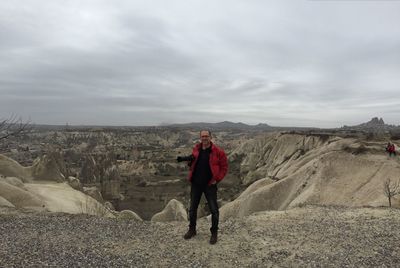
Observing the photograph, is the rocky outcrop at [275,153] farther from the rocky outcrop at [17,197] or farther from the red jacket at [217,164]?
the red jacket at [217,164]

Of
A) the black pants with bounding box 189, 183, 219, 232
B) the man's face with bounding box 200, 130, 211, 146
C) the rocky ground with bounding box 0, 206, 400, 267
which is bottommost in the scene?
the rocky ground with bounding box 0, 206, 400, 267

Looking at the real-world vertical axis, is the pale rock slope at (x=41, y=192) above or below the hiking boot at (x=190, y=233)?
below

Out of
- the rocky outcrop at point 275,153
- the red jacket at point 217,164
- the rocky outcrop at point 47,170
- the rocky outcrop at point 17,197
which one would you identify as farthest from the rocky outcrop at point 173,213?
the rocky outcrop at point 275,153

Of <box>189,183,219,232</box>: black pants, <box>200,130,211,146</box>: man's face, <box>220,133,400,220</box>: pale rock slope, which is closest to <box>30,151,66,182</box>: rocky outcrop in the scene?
<box>220,133,400,220</box>: pale rock slope

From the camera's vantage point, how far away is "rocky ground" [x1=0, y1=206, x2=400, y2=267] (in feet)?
27.3

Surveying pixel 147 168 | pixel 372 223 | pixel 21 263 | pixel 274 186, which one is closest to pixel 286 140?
pixel 147 168

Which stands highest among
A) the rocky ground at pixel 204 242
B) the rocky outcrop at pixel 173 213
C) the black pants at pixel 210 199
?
the black pants at pixel 210 199

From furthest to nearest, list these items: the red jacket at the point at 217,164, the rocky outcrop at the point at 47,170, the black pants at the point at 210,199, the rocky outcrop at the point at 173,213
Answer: the rocky outcrop at the point at 47,170 → the rocky outcrop at the point at 173,213 → the black pants at the point at 210,199 → the red jacket at the point at 217,164

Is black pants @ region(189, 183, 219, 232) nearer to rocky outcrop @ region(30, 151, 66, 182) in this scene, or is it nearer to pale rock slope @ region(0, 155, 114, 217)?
pale rock slope @ region(0, 155, 114, 217)

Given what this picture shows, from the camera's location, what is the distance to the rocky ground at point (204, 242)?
833cm

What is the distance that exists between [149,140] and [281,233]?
141 m

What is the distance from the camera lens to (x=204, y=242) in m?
9.23

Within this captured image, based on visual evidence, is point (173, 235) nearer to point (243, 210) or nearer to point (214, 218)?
point (214, 218)

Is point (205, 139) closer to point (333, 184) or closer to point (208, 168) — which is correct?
point (208, 168)
